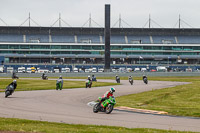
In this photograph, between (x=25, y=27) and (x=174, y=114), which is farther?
(x=25, y=27)

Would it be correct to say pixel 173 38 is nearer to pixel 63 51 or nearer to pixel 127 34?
pixel 127 34

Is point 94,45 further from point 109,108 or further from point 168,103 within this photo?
point 109,108

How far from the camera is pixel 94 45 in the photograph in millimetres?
139625

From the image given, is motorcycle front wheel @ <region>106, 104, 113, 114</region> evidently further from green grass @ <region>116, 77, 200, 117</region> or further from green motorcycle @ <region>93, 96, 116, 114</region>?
green grass @ <region>116, 77, 200, 117</region>

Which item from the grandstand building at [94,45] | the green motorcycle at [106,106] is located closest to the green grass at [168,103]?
the green motorcycle at [106,106]

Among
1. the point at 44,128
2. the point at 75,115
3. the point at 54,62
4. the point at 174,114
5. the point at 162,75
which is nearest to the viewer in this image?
the point at 44,128

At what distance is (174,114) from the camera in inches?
813

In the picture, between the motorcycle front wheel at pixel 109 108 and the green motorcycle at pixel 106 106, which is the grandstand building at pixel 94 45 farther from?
the motorcycle front wheel at pixel 109 108

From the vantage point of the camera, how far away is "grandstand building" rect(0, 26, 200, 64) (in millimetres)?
137875

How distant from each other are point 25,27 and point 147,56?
46.2 meters

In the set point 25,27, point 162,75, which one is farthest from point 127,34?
point 162,75

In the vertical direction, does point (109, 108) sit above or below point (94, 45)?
below

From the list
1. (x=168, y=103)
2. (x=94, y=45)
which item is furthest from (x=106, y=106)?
(x=94, y=45)

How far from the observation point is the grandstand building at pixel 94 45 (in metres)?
138
